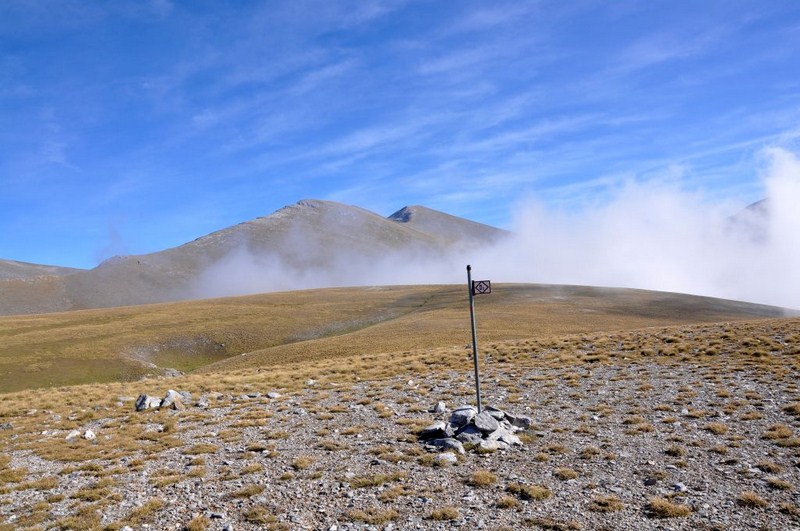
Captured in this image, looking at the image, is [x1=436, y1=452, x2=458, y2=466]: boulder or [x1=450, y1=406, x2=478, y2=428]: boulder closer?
[x1=436, y1=452, x2=458, y2=466]: boulder

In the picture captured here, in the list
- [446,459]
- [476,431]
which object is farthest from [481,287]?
[446,459]

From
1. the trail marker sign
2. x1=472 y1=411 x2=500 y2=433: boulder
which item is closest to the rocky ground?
x1=472 y1=411 x2=500 y2=433: boulder

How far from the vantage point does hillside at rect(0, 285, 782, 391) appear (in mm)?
64000

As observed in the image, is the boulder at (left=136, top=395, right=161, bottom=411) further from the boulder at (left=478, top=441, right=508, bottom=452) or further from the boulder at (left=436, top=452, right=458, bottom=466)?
the boulder at (left=478, top=441, right=508, bottom=452)

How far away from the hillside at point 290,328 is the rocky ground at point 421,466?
35.3 meters

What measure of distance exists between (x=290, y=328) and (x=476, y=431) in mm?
83429

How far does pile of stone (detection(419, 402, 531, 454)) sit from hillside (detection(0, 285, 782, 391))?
1507 inches

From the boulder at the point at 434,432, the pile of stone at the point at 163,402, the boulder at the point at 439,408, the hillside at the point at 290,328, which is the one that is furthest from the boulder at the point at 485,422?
the hillside at the point at 290,328

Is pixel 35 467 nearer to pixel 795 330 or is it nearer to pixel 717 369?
pixel 717 369

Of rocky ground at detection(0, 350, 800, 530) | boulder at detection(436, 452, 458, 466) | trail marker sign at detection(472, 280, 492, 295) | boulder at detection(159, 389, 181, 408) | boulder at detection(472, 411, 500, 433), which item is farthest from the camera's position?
boulder at detection(159, 389, 181, 408)

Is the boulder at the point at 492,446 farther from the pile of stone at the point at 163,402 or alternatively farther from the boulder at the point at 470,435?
the pile of stone at the point at 163,402

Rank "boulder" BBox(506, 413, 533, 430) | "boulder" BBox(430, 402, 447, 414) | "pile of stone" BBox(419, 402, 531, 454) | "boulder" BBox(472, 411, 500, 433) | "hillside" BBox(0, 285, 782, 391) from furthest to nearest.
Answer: "hillside" BBox(0, 285, 782, 391) < "boulder" BBox(430, 402, 447, 414) < "boulder" BBox(506, 413, 533, 430) < "boulder" BBox(472, 411, 500, 433) < "pile of stone" BBox(419, 402, 531, 454)

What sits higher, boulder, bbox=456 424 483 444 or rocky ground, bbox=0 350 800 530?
boulder, bbox=456 424 483 444

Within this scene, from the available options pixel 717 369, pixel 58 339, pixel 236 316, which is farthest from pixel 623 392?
pixel 236 316
